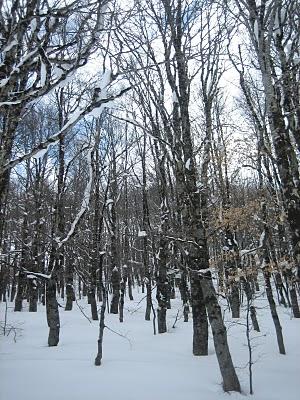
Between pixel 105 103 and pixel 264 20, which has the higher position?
pixel 264 20

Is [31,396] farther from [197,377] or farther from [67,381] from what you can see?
[197,377]

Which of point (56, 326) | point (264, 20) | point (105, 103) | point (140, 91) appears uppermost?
point (140, 91)

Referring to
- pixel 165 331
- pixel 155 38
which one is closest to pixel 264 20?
pixel 155 38

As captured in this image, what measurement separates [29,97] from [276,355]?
10.8m

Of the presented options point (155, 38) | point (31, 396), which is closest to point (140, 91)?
point (155, 38)

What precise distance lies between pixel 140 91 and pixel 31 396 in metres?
9.34

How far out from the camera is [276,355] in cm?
1075

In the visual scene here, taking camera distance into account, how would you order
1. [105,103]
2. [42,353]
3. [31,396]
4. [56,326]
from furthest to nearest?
[56,326] < [42,353] < [31,396] < [105,103]

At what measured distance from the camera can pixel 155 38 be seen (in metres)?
9.52

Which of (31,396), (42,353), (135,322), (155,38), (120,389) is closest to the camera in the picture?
(31,396)

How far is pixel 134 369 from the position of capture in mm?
8195

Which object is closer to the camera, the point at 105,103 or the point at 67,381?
the point at 105,103

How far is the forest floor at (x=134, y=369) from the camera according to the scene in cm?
675

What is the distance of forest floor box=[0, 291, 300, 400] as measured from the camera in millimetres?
6746
